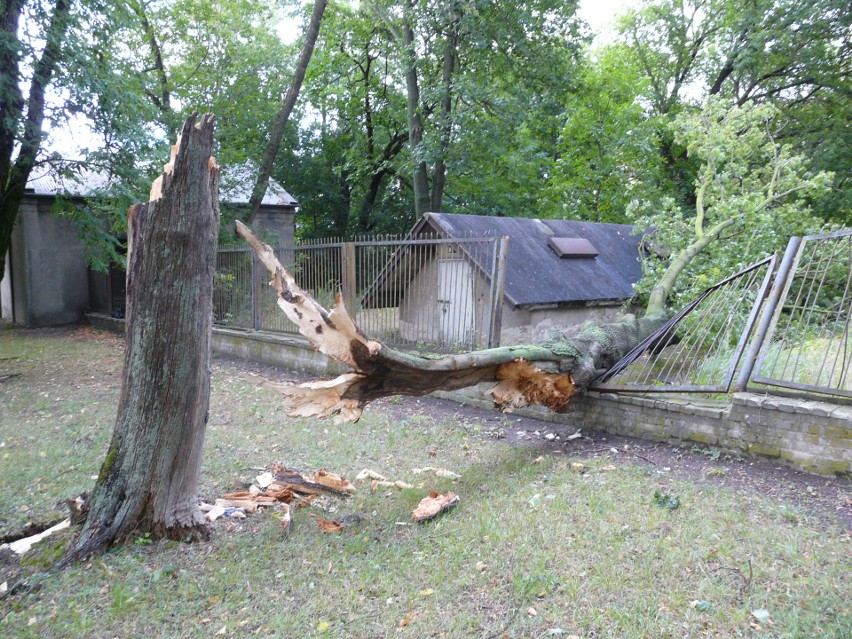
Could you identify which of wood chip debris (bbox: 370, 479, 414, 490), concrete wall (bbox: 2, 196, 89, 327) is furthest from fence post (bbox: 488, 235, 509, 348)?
concrete wall (bbox: 2, 196, 89, 327)

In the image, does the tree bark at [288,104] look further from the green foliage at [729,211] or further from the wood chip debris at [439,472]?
the wood chip debris at [439,472]

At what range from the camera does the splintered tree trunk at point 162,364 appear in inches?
158

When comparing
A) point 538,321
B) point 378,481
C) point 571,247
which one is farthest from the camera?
point 571,247

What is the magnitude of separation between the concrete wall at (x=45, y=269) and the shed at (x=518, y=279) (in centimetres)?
1188

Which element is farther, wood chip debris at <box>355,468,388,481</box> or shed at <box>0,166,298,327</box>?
shed at <box>0,166,298,327</box>

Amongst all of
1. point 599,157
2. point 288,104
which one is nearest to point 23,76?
point 288,104

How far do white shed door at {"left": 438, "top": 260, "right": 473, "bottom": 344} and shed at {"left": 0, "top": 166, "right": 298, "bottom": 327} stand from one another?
8.38 metres

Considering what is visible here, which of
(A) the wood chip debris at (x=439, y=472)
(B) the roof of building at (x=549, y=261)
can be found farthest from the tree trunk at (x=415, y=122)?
(A) the wood chip debris at (x=439, y=472)

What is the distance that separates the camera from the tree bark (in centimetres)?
1420

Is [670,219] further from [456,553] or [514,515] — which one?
[456,553]

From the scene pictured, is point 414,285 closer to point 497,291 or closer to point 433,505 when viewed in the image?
point 497,291

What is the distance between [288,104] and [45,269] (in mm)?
9036

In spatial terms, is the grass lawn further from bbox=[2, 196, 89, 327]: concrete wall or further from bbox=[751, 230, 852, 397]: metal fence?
bbox=[2, 196, 89, 327]: concrete wall

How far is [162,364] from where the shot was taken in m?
4.03
